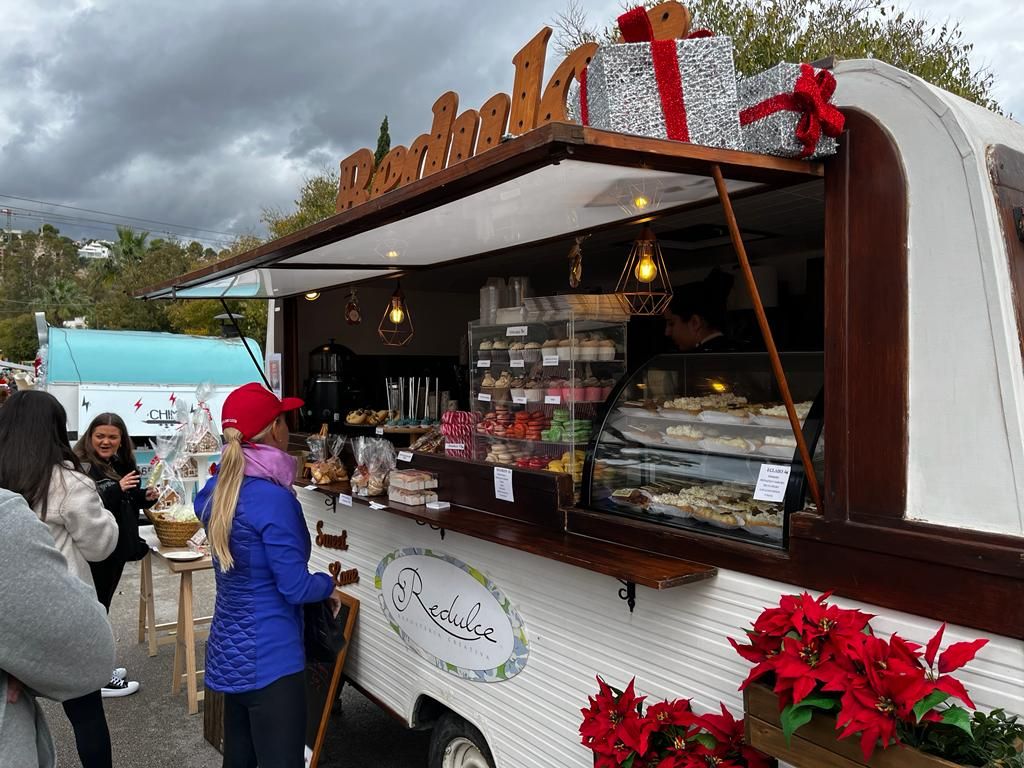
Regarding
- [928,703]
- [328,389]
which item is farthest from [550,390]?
[328,389]

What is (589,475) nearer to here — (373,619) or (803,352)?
(803,352)

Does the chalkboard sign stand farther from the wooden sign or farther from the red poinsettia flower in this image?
the wooden sign

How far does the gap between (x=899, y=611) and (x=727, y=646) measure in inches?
21.4

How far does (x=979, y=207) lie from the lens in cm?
173

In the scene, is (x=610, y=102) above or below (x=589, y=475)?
above

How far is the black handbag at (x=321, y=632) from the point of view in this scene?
322 centimetres

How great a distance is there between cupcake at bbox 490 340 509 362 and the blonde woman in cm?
131

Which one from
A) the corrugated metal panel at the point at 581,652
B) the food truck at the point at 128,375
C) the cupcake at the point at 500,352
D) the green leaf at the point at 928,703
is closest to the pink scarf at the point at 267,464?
the corrugated metal panel at the point at 581,652

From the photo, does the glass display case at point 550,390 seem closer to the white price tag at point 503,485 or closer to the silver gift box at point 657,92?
the white price tag at point 503,485

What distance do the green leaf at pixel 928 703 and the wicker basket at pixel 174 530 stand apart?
4473mm

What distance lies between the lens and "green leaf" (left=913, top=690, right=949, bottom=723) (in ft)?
4.81

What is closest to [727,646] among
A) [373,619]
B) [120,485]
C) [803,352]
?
[803,352]

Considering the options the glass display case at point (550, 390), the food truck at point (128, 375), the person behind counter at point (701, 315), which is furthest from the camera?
the food truck at point (128, 375)

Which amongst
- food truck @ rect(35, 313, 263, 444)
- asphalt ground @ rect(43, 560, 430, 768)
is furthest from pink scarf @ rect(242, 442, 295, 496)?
food truck @ rect(35, 313, 263, 444)
